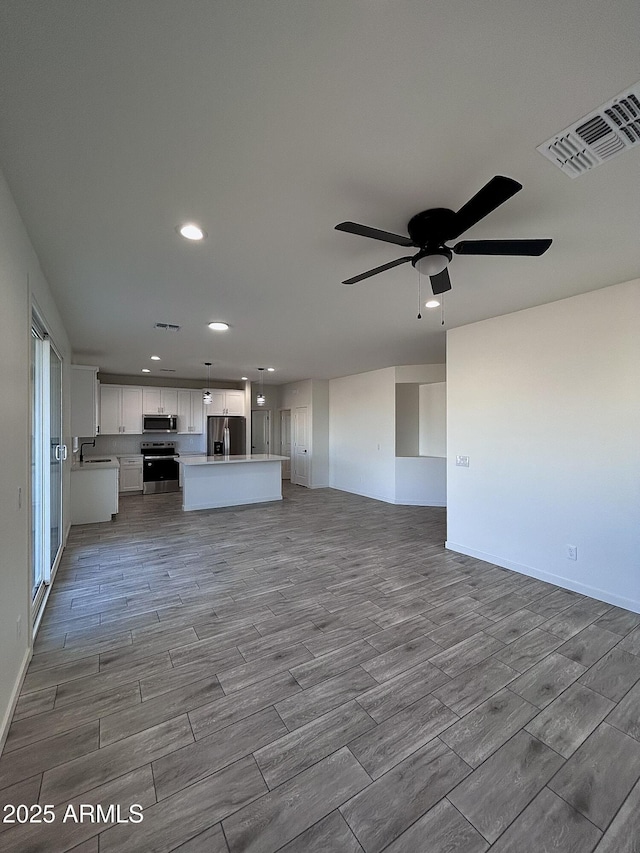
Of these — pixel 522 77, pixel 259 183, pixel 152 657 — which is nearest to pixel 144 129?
pixel 259 183

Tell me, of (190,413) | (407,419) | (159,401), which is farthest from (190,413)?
(407,419)

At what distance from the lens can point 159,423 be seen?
28.0 ft

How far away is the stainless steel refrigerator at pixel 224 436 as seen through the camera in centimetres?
895

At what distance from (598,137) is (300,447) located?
27.6 feet

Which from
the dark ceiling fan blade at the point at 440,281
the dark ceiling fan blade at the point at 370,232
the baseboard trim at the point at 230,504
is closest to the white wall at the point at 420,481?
the baseboard trim at the point at 230,504

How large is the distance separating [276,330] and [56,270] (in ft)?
7.44

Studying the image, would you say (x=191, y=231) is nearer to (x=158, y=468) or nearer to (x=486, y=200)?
(x=486, y=200)

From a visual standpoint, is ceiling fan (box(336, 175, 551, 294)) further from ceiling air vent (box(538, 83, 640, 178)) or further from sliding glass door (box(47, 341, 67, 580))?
sliding glass door (box(47, 341, 67, 580))

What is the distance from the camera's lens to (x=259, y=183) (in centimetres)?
181

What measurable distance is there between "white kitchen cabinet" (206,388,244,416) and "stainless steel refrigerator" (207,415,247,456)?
0.17m

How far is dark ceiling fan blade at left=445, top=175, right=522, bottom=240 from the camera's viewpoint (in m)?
1.40

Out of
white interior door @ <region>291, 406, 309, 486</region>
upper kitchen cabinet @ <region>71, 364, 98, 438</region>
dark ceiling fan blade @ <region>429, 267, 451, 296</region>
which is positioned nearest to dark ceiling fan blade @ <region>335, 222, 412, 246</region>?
dark ceiling fan blade @ <region>429, 267, 451, 296</region>

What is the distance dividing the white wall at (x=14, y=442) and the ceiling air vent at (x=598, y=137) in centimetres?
259

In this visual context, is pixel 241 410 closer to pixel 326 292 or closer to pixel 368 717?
pixel 326 292
